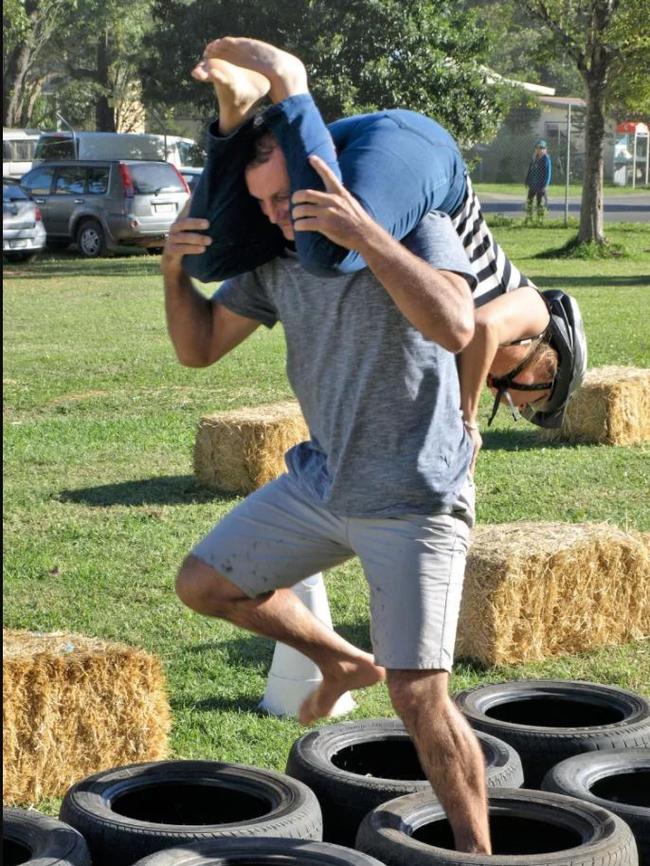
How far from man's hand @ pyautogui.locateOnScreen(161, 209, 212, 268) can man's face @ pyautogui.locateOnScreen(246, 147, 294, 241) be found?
0.71 feet

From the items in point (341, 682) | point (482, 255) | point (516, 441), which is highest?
point (482, 255)

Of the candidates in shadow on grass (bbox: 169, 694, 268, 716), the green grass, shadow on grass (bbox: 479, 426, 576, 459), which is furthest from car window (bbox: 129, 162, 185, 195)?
the green grass

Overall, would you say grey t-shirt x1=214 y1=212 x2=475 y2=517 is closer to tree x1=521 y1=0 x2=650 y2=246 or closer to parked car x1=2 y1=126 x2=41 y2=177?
tree x1=521 y1=0 x2=650 y2=246

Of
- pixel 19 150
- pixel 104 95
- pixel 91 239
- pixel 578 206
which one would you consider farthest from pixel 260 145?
pixel 104 95

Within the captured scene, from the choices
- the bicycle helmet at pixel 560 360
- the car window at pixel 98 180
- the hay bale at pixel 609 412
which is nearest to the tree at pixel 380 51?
the car window at pixel 98 180

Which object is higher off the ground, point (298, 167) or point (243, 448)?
Answer: point (298, 167)

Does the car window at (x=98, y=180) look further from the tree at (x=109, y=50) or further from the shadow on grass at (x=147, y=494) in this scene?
the tree at (x=109, y=50)

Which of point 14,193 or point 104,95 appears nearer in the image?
point 14,193

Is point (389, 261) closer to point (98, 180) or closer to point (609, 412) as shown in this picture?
point (609, 412)

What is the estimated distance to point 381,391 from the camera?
3.34 m

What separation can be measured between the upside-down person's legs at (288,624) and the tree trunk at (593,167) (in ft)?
81.8

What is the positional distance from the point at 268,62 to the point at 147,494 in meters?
5.92

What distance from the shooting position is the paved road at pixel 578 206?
40.9 metres

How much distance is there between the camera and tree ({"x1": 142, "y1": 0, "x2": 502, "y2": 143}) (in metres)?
33.1
